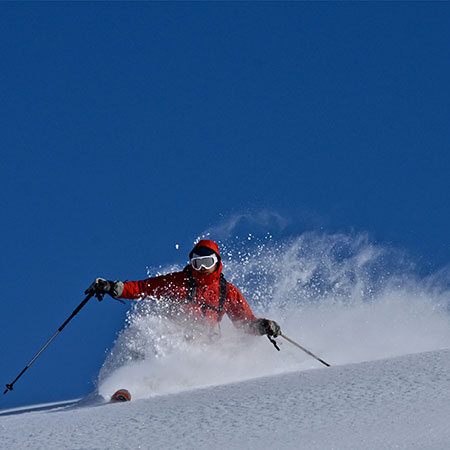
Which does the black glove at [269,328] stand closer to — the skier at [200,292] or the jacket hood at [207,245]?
the skier at [200,292]

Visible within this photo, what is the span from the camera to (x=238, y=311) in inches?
362

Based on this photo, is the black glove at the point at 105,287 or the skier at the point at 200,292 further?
the skier at the point at 200,292

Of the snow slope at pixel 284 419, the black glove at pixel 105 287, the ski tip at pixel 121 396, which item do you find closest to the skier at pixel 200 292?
the black glove at pixel 105 287

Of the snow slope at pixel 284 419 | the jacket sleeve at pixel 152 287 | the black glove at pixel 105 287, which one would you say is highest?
the jacket sleeve at pixel 152 287

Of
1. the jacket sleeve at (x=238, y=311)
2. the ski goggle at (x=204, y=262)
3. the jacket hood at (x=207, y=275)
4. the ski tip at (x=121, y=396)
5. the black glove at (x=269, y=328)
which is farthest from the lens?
the jacket sleeve at (x=238, y=311)

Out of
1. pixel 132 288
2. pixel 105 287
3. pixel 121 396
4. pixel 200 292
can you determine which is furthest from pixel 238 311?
pixel 121 396

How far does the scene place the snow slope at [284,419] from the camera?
183 inches

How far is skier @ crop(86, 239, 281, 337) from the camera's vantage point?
29.4ft

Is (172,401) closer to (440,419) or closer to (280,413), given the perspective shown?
(280,413)

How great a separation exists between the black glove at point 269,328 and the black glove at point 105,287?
161 cm

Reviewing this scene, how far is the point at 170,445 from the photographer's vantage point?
187 inches

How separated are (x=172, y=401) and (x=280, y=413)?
135 cm

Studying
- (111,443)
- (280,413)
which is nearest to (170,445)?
(111,443)

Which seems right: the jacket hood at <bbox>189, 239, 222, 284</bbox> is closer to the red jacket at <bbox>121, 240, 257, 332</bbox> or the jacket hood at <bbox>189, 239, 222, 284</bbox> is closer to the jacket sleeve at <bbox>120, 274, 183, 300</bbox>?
the red jacket at <bbox>121, 240, 257, 332</bbox>
